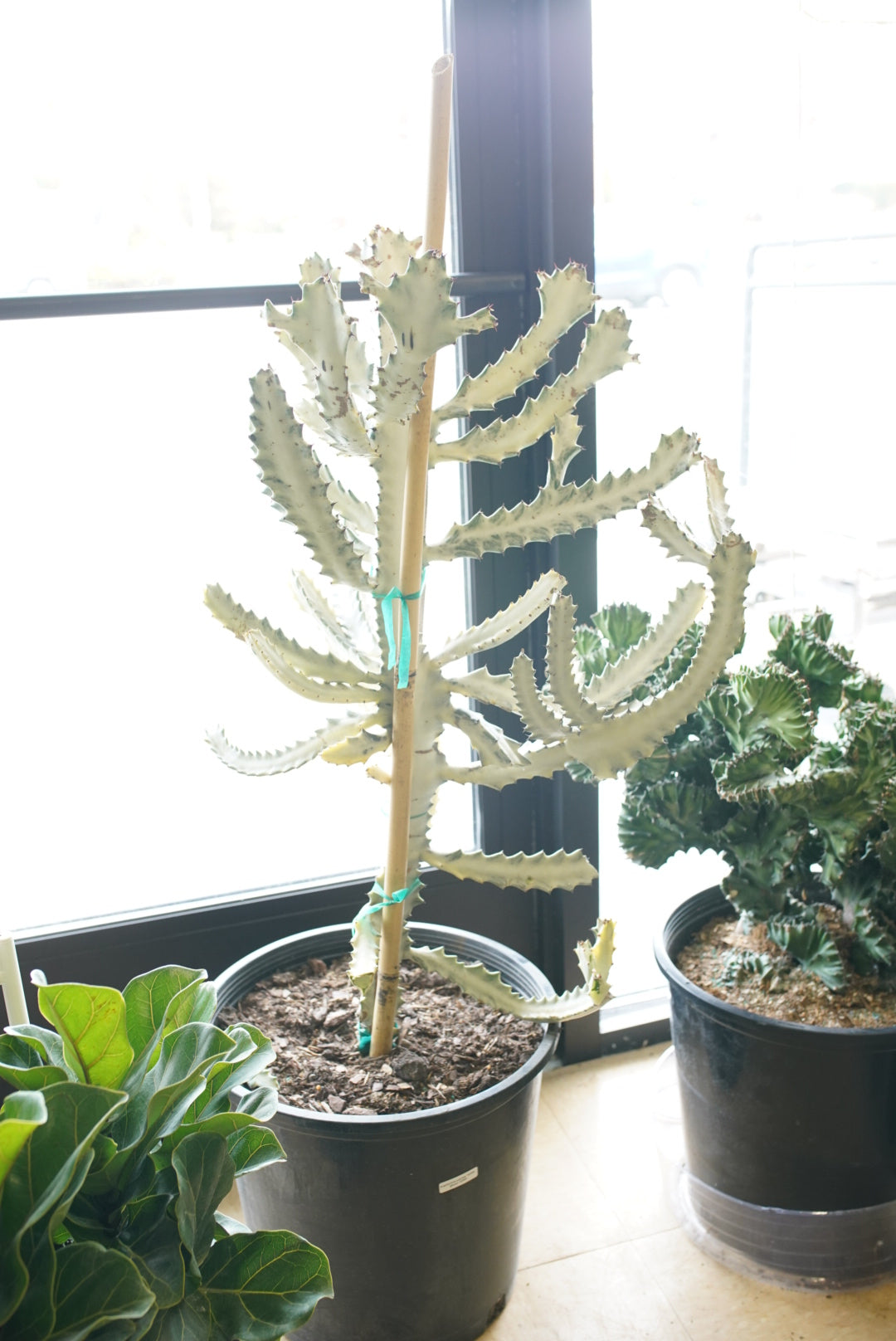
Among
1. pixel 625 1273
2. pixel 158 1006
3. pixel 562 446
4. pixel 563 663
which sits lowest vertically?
pixel 625 1273

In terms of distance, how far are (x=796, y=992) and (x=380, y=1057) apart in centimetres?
53

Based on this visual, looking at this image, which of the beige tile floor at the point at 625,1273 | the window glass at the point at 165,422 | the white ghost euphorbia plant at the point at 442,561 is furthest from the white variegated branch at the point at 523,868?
the beige tile floor at the point at 625,1273

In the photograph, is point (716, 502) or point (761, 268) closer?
point (716, 502)

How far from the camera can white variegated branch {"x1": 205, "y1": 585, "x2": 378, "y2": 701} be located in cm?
117

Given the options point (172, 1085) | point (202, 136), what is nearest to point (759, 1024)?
point (172, 1085)

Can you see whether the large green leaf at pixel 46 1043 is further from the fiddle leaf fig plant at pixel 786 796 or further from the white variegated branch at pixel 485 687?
the fiddle leaf fig plant at pixel 786 796

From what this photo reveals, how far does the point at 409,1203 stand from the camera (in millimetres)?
1247

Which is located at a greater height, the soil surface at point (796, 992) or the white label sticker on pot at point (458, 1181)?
the soil surface at point (796, 992)

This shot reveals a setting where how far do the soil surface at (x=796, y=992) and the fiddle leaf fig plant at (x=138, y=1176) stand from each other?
70cm

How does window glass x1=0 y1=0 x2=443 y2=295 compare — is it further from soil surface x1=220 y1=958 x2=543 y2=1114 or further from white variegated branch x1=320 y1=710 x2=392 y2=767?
soil surface x1=220 y1=958 x2=543 y2=1114

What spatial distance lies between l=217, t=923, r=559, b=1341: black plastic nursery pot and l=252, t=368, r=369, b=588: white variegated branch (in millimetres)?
576

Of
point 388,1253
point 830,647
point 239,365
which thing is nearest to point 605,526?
point 830,647

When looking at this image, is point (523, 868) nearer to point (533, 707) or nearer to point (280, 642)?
point (533, 707)

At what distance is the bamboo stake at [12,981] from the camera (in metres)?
1.06
